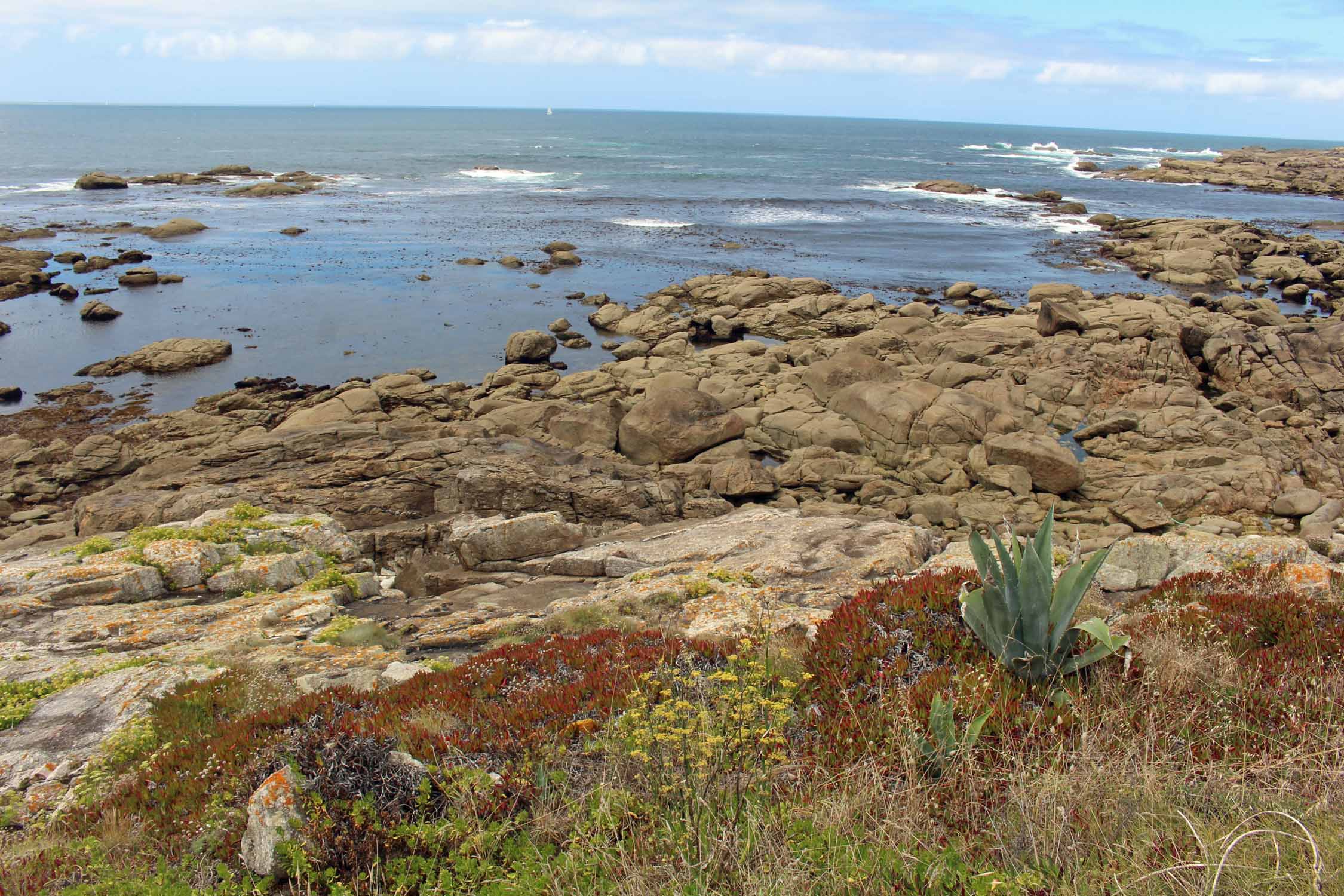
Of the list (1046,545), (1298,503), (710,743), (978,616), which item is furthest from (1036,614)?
(1298,503)

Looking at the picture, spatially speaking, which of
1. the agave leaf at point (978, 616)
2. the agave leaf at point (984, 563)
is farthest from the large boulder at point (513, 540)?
the agave leaf at point (984, 563)

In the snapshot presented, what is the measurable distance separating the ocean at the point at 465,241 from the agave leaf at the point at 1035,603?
83.0 feet

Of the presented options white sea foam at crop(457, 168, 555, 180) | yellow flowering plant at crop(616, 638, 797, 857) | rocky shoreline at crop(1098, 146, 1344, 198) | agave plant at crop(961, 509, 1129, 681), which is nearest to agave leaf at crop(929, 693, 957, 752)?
yellow flowering plant at crop(616, 638, 797, 857)

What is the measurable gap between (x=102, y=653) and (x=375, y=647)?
2.72 metres

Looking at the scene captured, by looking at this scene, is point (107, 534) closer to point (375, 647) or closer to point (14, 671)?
point (14, 671)

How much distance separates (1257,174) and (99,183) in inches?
5363

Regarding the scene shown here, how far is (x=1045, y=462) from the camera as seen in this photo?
17.7m

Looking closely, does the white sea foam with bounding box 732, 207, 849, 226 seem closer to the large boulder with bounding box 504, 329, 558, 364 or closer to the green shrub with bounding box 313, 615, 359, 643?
the large boulder with bounding box 504, 329, 558, 364

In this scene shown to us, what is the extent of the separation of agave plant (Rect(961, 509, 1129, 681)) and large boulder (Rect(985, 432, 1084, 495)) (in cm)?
1360

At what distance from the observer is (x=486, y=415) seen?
71.2ft

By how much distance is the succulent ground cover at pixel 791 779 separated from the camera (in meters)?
3.50

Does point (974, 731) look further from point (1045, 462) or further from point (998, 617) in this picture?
point (1045, 462)

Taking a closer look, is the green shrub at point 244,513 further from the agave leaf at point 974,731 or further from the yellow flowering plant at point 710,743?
the agave leaf at point 974,731

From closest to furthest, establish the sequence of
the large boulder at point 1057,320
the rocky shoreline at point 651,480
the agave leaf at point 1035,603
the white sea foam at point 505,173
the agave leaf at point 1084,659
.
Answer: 1. the agave leaf at point 1084,659
2. the agave leaf at point 1035,603
3. the rocky shoreline at point 651,480
4. the large boulder at point 1057,320
5. the white sea foam at point 505,173
